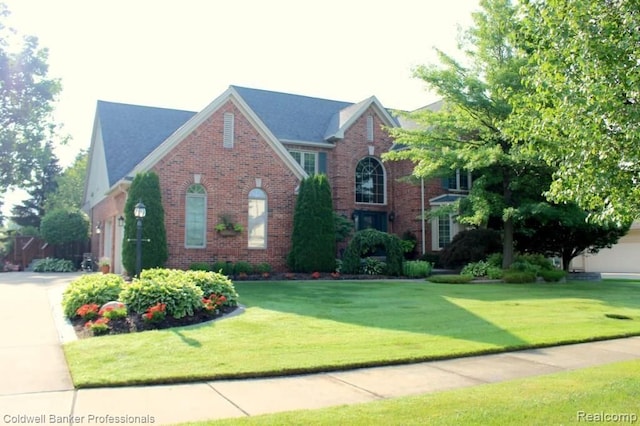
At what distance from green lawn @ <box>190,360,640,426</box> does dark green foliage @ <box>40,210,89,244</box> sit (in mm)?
26774

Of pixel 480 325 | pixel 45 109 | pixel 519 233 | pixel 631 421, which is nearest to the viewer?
pixel 631 421

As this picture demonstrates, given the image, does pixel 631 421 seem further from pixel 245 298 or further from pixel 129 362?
pixel 245 298

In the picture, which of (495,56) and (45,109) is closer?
(495,56)

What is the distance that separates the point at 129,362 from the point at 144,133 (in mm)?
20070

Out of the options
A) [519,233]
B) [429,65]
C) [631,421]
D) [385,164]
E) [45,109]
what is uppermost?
[45,109]

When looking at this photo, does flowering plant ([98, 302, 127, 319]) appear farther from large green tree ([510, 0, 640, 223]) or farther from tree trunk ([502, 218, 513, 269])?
tree trunk ([502, 218, 513, 269])

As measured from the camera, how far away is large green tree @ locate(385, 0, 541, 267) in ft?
60.1

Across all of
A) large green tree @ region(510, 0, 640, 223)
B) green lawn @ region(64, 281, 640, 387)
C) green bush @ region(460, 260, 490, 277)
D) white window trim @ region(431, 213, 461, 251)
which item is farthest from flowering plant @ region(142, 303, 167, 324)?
white window trim @ region(431, 213, 461, 251)

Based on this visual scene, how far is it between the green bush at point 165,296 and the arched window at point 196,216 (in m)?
8.40

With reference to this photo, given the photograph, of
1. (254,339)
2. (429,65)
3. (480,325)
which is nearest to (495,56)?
(429,65)

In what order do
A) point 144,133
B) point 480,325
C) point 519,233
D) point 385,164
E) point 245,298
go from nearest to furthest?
point 480,325 < point 245,298 < point 519,233 < point 144,133 < point 385,164

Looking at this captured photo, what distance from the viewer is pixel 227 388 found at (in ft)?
18.9

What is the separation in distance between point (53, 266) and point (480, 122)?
70.3 feet

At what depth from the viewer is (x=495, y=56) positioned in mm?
19375
